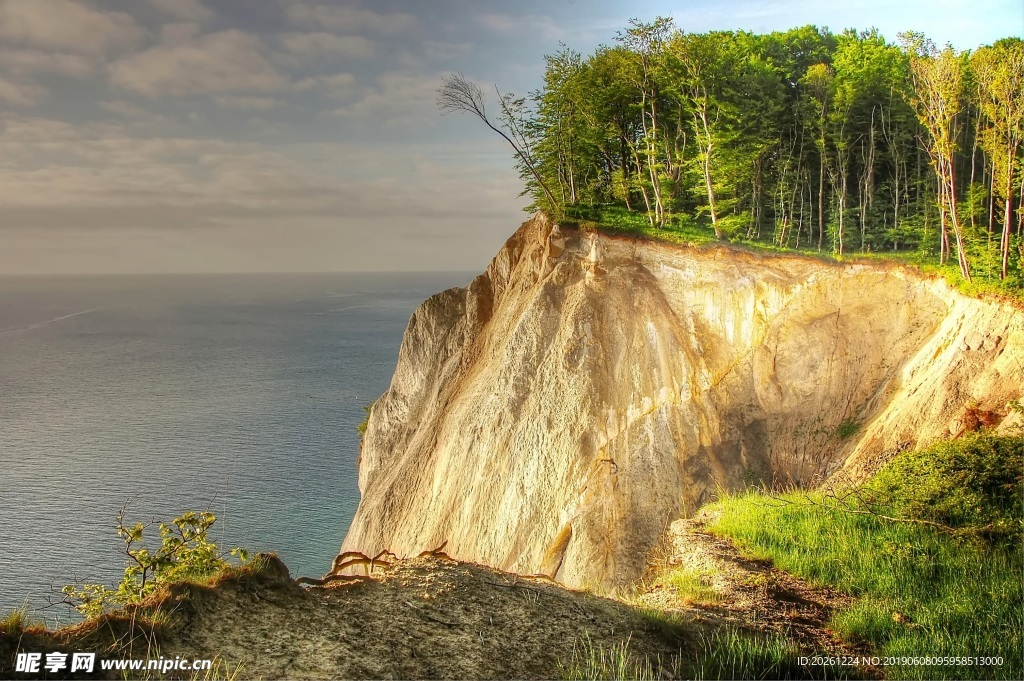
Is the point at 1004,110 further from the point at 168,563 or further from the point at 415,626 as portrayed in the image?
the point at 168,563

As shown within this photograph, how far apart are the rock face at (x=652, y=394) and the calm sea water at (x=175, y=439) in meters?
7.10

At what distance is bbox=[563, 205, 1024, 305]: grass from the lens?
18.1 m

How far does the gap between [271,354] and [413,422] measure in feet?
203

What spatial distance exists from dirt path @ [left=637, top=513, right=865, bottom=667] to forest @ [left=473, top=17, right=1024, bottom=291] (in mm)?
11411

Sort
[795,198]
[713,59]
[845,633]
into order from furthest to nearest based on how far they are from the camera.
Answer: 1. [795,198]
2. [713,59]
3. [845,633]

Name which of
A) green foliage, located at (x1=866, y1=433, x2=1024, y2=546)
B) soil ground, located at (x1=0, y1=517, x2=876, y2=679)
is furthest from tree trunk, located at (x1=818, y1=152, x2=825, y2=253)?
soil ground, located at (x1=0, y1=517, x2=876, y2=679)

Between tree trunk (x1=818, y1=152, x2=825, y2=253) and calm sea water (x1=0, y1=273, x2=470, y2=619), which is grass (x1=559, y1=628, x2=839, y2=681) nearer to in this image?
calm sea water (x1=0, y1=273, x2=470, y2=619)

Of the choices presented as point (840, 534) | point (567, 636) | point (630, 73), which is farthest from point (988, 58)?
point (567, 636)

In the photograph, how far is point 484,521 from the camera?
58.4 ft

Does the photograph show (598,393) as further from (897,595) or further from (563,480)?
(897,595)

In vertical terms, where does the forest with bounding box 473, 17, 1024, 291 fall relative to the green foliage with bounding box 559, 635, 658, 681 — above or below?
above

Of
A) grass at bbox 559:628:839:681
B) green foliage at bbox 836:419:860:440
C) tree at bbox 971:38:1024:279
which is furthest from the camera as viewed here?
green foliage at bbox 836:419:860:440

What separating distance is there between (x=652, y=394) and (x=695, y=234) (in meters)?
4.85

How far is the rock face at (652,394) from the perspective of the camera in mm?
17109
